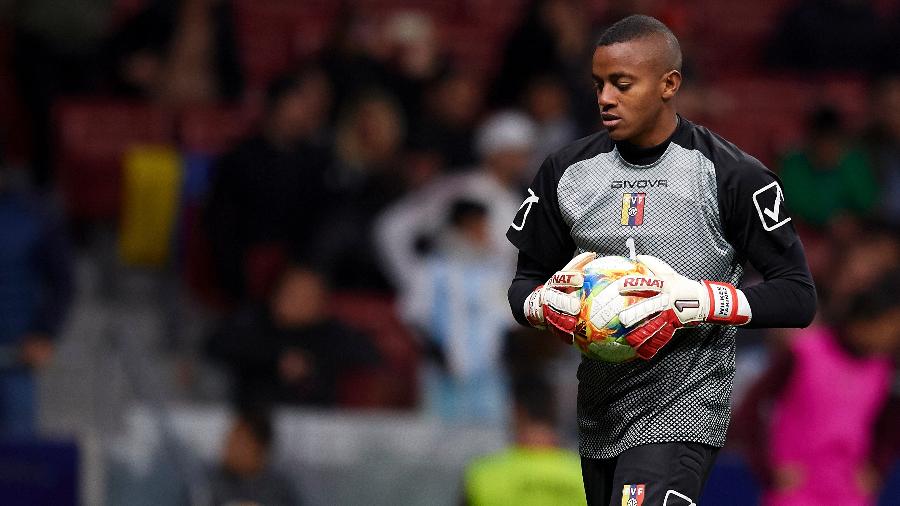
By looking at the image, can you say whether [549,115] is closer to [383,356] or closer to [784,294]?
[383,356]

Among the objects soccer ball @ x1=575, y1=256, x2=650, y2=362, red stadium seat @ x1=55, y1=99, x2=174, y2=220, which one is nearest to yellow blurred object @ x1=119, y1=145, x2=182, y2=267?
red stadium seat @ x1=55, y1=99, x2=174, y2=220

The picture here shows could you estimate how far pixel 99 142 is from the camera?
36.0ft

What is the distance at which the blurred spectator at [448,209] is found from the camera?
9.69m

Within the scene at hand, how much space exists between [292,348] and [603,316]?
4.86 m

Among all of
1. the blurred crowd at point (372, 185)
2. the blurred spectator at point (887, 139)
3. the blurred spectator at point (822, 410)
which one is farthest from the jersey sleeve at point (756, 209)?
the blurred spectator at point (887, 139)

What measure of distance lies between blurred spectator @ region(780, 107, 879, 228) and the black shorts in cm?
678

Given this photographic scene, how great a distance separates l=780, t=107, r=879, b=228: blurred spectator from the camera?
11.1 metres

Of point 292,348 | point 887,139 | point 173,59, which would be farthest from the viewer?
point 887,139

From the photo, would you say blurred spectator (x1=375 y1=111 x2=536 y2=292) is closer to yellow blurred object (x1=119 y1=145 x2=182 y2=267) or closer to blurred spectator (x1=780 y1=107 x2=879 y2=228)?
yellow blurred object (x1=119 y1=145 x2=182 y2=267)

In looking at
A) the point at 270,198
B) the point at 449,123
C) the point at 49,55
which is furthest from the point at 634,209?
the point at 49,55

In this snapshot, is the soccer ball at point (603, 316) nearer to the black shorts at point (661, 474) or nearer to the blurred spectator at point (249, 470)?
the black shorts at point (661, 474)

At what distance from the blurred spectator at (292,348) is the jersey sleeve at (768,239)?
4740mm

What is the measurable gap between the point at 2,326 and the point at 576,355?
10.1ft

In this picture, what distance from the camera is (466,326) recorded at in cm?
927
